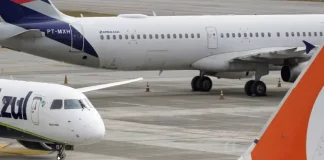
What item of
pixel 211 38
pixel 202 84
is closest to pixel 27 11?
pixel 211 38

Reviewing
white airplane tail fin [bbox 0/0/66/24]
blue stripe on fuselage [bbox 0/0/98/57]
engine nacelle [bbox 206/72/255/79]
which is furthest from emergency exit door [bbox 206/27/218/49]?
white airplane tail fin [bbox 0/0/66/24]

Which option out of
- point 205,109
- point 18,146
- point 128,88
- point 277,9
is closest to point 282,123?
point 18,146

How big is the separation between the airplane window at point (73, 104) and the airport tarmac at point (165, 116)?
2714 mm

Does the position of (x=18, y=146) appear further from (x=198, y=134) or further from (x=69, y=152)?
(x=198, y=134)

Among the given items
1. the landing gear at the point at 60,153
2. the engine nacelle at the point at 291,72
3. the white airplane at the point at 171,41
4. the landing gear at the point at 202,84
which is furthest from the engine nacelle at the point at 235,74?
the landing gear at the point at 60,153

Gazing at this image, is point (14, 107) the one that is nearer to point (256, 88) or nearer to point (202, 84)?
point (256, 88)

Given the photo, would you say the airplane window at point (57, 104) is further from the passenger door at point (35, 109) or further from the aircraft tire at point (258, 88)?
the aircraft tire at point (258, 88)

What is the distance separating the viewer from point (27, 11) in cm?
4431

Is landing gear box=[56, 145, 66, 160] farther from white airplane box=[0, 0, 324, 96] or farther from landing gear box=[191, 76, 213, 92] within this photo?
landing gear box=[191, 76, 213, 92]

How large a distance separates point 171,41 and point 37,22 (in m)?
5.87

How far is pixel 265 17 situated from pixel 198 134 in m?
14.7

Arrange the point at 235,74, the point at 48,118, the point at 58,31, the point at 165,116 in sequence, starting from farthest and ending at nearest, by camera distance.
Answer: the point at 235,74
the point at 58,31
the point at 165,116
the point at 48,118

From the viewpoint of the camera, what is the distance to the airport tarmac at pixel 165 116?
30406mm

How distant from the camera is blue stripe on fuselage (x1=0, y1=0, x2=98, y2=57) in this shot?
4400cm
